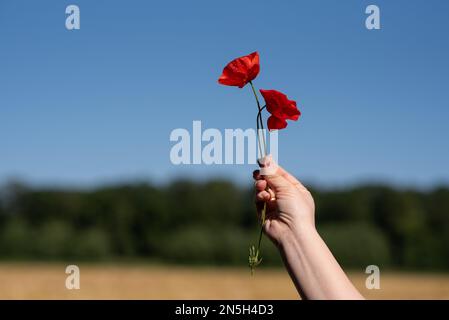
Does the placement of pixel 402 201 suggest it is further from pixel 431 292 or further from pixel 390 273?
pixel 431 292

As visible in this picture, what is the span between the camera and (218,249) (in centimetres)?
3144

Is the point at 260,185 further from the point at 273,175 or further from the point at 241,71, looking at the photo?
the point at 241,71

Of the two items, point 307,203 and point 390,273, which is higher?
point 307,203

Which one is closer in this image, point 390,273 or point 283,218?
point 283,218

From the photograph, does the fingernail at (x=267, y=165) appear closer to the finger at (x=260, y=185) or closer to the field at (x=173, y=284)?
the finger at (x=260, y=185)

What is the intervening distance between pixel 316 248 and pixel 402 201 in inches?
1237

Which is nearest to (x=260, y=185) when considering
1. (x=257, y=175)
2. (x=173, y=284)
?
(x=257, y=175)

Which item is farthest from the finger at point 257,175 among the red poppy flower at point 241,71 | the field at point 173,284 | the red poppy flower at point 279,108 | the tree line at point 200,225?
the tree line at point 200,225

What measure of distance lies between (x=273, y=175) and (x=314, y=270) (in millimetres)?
475

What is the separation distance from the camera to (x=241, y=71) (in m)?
2.30

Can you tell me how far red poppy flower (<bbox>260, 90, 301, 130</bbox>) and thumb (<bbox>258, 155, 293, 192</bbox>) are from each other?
17 centimetres

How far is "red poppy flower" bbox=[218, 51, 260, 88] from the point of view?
2.30 meters

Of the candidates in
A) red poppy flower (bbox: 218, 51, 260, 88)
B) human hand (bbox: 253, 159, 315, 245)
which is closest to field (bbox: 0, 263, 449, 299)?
human hand (bbox: 253, 159, 315, 245)
